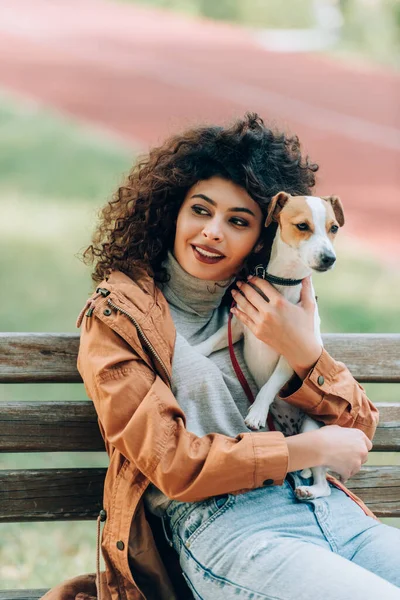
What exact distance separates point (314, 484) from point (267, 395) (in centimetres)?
25

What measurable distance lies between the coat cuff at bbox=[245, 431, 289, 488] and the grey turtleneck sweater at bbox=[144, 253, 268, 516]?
182 millimetres

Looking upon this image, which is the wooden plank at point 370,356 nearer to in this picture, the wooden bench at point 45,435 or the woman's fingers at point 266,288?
the wooden bench at point 45,435

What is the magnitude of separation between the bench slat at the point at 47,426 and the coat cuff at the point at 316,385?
566mm

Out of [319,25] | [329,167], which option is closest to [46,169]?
[329,167]

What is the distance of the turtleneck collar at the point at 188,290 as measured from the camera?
2.35 metres

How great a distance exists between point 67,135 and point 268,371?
10.5 m

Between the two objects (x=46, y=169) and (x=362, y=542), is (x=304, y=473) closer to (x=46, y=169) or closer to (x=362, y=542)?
(x=362, y=542)

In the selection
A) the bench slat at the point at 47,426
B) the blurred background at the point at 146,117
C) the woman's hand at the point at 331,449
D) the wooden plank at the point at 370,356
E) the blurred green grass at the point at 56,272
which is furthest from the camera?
the blurred background at the point at 146,117

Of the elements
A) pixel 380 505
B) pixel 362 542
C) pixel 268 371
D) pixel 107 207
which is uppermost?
pixel 107 207

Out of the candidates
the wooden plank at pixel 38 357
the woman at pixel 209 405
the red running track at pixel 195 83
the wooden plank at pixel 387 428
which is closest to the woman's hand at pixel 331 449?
the woman at pixel 209 405

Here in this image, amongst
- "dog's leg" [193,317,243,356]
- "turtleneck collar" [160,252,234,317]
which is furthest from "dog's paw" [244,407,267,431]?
"turtleneck collar" [160,252,234,317]

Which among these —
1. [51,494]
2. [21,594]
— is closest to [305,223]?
[51,494]

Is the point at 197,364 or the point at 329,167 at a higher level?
the point at 197,364

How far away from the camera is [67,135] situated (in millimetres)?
12375
